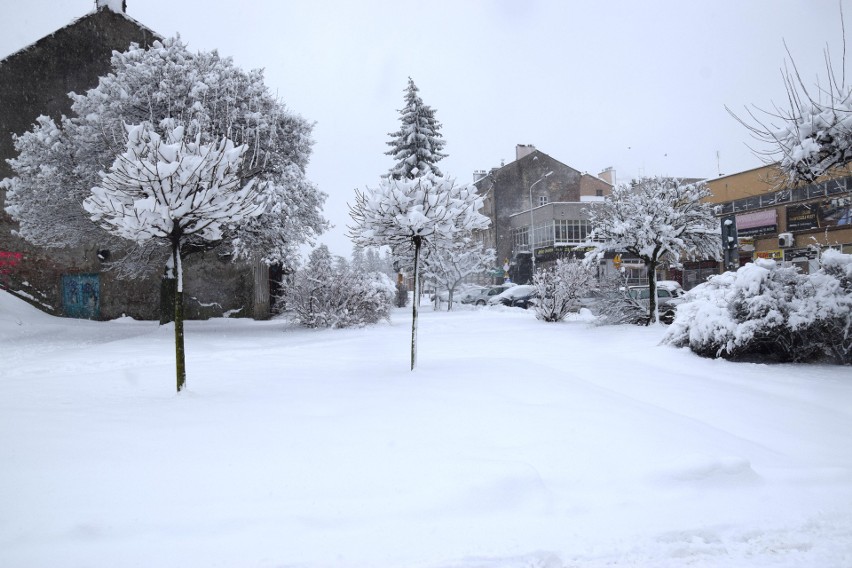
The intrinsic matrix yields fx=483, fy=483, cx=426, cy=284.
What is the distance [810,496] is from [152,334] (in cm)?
1637

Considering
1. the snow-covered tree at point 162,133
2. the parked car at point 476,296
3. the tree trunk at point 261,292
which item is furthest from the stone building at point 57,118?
the parked car at point 476,296

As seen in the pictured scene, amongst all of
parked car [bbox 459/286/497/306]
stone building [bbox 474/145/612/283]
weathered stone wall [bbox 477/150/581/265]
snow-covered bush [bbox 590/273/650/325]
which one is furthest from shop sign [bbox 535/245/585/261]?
snow-covered bush [bbox 590/273/650/325]

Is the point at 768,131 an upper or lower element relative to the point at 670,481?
upper

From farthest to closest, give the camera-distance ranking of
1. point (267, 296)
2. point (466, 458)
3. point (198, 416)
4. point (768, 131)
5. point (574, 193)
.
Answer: point (574, 193)
point (267, 296)
point (768, 131)
point (198, 416)
point (466, 458)

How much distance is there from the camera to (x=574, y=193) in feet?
172

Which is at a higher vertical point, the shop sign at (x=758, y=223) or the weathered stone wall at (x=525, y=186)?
the weathered stone wall at (x=525, y=186)

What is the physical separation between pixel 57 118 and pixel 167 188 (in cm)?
2216

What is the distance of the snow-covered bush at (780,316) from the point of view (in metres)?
8.56

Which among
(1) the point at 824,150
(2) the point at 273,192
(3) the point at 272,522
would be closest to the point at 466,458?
(3) the point at 272,522

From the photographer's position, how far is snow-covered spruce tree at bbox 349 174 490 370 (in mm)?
7598

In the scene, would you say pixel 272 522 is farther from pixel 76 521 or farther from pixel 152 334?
pixel 152 334

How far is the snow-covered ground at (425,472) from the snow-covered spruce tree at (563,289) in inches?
423

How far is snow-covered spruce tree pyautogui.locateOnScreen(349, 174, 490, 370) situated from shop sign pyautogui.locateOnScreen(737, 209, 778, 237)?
35.6 metres

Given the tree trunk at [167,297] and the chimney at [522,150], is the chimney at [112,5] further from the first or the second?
the chimney at [522,150]
